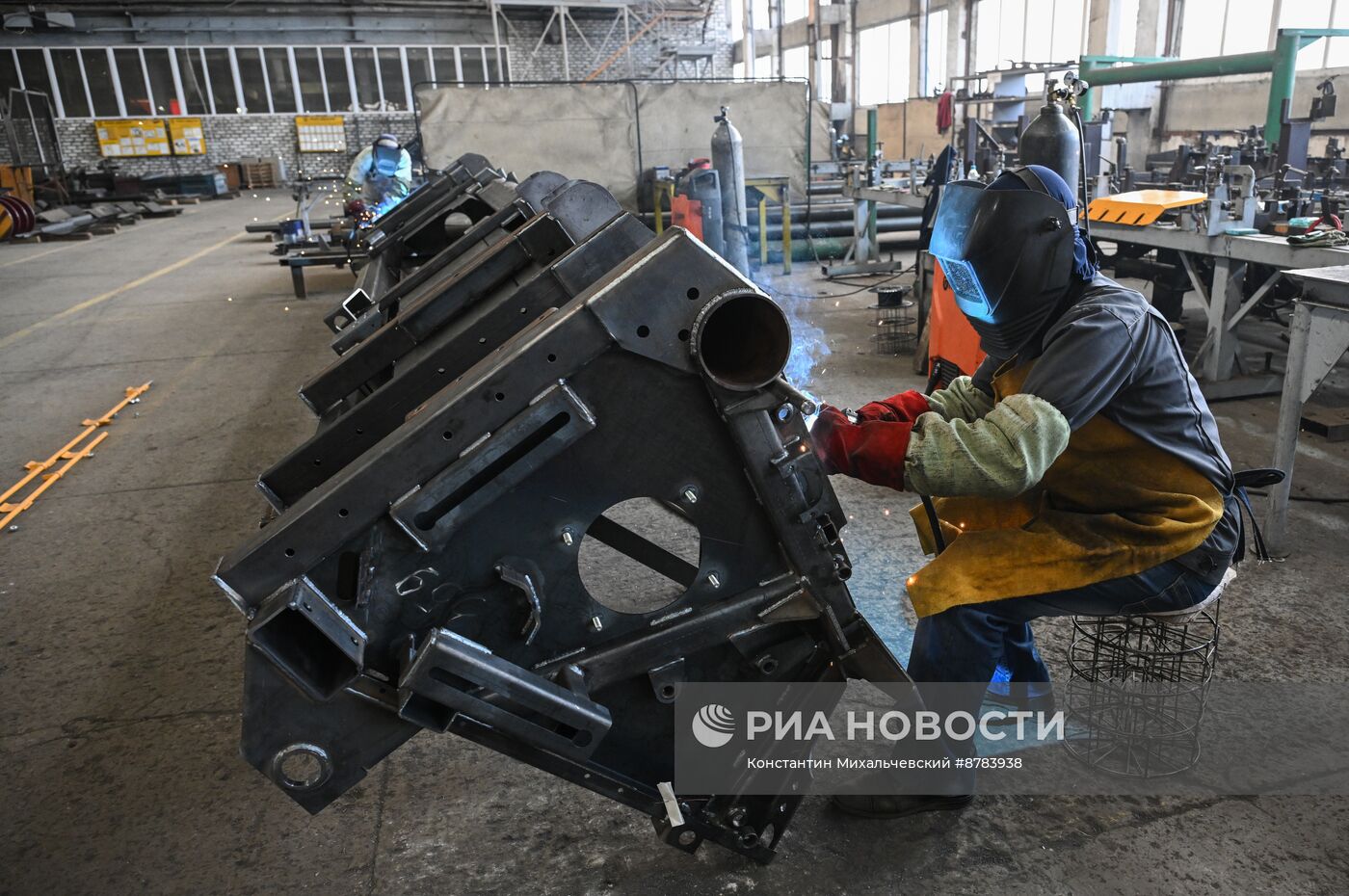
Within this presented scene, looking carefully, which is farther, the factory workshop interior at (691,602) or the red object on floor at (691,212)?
the red object on floor at (691,212)

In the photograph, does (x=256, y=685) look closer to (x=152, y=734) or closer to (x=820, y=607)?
(x=820, y=607)

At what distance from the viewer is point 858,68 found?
23.7m

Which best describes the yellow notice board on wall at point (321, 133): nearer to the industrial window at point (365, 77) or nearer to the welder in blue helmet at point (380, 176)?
the industrial window at point (365, 77)

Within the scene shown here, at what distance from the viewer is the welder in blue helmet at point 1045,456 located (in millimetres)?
1753

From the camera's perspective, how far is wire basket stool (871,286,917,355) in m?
6.73

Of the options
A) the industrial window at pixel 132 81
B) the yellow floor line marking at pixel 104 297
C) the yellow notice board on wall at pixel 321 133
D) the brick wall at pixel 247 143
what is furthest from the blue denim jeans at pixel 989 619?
the industrial window at pixel 132 81

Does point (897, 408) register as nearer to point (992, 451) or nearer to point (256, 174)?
point (992, 451)

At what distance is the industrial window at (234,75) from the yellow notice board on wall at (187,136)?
36 cm

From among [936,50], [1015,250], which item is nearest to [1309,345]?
[1015,250]

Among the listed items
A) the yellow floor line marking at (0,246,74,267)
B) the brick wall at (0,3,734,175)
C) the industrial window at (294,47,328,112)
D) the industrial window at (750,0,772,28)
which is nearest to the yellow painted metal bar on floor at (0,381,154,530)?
the yellow floor line marking at (0,246,74,267)

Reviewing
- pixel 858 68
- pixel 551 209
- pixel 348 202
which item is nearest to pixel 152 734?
pixel 551 209

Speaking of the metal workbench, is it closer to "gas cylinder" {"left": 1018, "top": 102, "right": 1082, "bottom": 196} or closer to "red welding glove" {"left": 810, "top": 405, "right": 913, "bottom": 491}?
"gas cylinder" {"left": 1018, "top": 102, "right": 1082, "bottom": 196}

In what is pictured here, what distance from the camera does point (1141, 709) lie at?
2410mm

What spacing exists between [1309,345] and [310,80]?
87.1 ft
